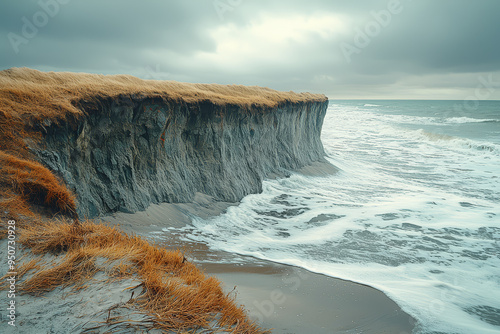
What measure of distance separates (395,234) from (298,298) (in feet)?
20.4

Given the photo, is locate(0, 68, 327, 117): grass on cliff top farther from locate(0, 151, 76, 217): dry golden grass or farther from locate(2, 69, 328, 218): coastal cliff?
locate(0, 151, 76, 217): dry golden grass

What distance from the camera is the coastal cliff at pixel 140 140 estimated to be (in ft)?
28.2

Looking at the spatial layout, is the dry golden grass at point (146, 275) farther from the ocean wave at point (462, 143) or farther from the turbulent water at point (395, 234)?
the ocean wave at point (462, 143)

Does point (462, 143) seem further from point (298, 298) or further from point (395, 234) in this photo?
point (298, 298)

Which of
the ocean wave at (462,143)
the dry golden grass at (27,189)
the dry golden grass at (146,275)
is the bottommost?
the dry golden grass at (146,275)

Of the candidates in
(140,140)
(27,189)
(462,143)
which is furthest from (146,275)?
(462,143)

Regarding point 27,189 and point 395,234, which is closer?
point 27,189

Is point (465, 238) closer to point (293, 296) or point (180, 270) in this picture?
point (293, 296)

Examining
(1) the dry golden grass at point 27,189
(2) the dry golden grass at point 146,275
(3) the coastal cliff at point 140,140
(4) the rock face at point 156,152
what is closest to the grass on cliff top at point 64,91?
(3) the coastal cliff at point 140,140

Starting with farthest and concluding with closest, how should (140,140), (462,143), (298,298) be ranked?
(462,143), (140,140), (298,298)

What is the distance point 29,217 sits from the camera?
540 cm

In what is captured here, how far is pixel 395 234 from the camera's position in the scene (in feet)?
35.1

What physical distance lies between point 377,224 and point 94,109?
1034 centimetres

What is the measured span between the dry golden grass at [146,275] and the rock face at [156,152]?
12.6 feet
